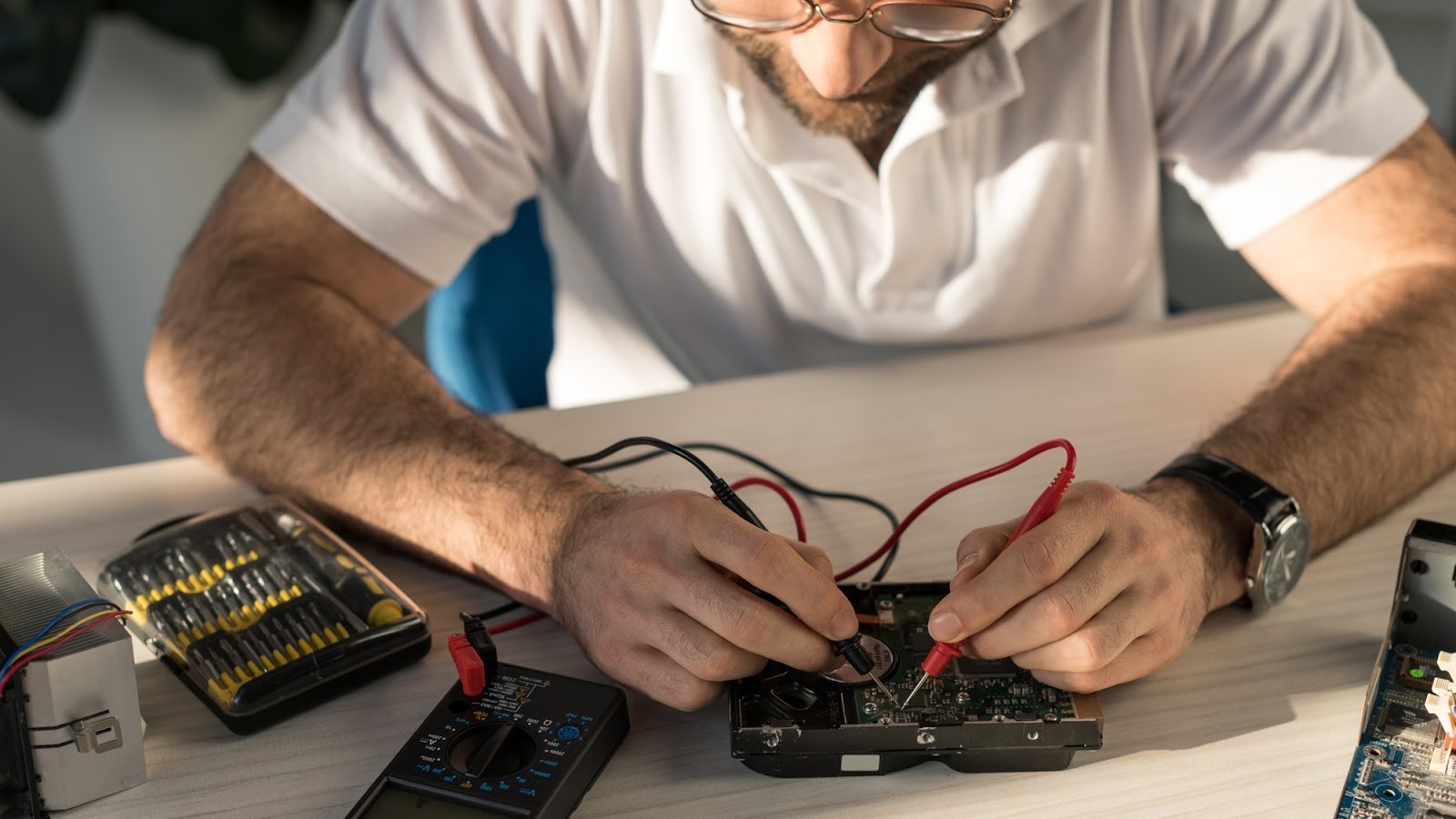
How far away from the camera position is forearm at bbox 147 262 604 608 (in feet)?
3.51

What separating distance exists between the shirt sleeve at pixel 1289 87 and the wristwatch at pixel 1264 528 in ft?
1.48

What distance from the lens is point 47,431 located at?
10.0 feet

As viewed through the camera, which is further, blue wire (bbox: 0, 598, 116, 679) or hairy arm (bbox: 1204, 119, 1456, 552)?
hairy arm (bbox: 1204, 119, 1456, 552)

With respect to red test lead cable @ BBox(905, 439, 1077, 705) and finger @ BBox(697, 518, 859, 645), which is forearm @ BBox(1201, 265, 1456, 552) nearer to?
red test lead cable @ BBox(905, 439, 1077, 705)

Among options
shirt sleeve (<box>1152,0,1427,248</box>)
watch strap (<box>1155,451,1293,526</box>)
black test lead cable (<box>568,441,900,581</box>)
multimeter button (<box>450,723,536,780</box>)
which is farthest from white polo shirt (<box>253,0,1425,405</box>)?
multimeter button (<box>450,723,536,780</box>)

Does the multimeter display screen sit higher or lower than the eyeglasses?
lower

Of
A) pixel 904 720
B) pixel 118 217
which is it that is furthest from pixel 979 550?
pixel 118 217

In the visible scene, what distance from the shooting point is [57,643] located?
82 centimetres

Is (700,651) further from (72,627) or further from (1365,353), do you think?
(1365,353)

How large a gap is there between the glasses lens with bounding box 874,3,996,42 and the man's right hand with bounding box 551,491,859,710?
471mm

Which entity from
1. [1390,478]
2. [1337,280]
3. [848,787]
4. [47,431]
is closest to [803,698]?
[848,787]

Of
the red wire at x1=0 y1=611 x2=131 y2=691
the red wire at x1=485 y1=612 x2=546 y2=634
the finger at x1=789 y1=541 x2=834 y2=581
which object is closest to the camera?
the red wire at x1=0 y1=611 x2=131 y2=691

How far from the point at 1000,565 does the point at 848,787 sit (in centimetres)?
17

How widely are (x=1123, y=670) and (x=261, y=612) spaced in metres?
0.62
